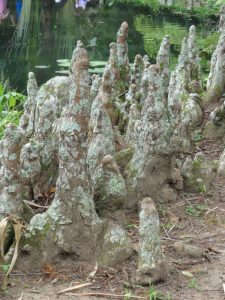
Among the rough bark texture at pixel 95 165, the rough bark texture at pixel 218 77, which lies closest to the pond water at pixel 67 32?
the rough bark texture at pixel 218 77

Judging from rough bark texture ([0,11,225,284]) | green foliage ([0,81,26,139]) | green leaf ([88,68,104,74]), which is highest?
rough bark texture ([0,11,225,284])

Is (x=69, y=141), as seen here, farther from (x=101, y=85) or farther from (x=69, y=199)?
(x=101, y=85)

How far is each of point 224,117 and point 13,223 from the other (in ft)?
6.97

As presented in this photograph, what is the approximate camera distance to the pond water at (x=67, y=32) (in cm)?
1184

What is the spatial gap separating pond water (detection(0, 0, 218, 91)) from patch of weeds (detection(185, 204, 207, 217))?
554 centimetres

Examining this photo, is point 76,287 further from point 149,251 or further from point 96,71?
point 96,71

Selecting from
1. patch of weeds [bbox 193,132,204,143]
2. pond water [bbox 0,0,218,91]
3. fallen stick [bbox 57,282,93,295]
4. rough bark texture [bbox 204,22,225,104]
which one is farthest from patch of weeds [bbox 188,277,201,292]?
pond water [bbox 0,0,218,91]

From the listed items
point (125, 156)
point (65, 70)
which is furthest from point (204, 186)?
point (65, 70)

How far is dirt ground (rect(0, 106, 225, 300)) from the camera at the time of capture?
2.49 m

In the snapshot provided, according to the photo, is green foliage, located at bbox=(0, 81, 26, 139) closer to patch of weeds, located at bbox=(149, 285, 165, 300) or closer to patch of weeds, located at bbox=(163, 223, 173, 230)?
patch of weeds, located at bbox=(163, 223, 173, 230)

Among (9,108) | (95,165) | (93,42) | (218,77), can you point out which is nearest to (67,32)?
(93,42)

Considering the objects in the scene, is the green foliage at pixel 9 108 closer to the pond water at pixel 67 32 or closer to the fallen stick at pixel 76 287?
the pond water at pixel 67 32

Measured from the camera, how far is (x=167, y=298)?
2.46 meters

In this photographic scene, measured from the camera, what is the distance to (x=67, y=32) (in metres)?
16.9
